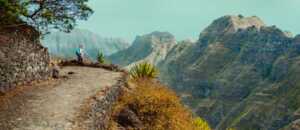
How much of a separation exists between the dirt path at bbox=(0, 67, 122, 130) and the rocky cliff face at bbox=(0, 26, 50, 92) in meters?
0.58

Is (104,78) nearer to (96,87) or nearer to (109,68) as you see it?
(96,87)

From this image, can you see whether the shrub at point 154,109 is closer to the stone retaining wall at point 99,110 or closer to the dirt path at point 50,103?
the stone retaining wall at point 99,110

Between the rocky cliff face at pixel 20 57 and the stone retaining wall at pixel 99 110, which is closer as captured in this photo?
the stone retaining wall at pixel 99 110

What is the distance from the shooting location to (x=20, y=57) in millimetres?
20125

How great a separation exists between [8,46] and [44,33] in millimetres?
4036

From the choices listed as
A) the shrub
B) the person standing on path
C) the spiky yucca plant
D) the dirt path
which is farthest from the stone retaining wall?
the person standing on path

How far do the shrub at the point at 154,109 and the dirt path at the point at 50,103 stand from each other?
4.13 ft

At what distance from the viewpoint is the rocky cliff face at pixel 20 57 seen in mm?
18719

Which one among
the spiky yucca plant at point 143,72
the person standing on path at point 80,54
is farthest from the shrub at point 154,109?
the person standing on path at point 80,54

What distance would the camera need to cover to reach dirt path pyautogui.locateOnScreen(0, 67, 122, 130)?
15.5 metres

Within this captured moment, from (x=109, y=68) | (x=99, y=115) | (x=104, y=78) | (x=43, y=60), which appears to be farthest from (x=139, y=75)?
(x=99, y=115)

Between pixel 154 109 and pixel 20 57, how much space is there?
6681mm

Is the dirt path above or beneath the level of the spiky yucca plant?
beneath

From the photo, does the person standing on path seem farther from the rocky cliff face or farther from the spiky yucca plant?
the rocky cliff face
